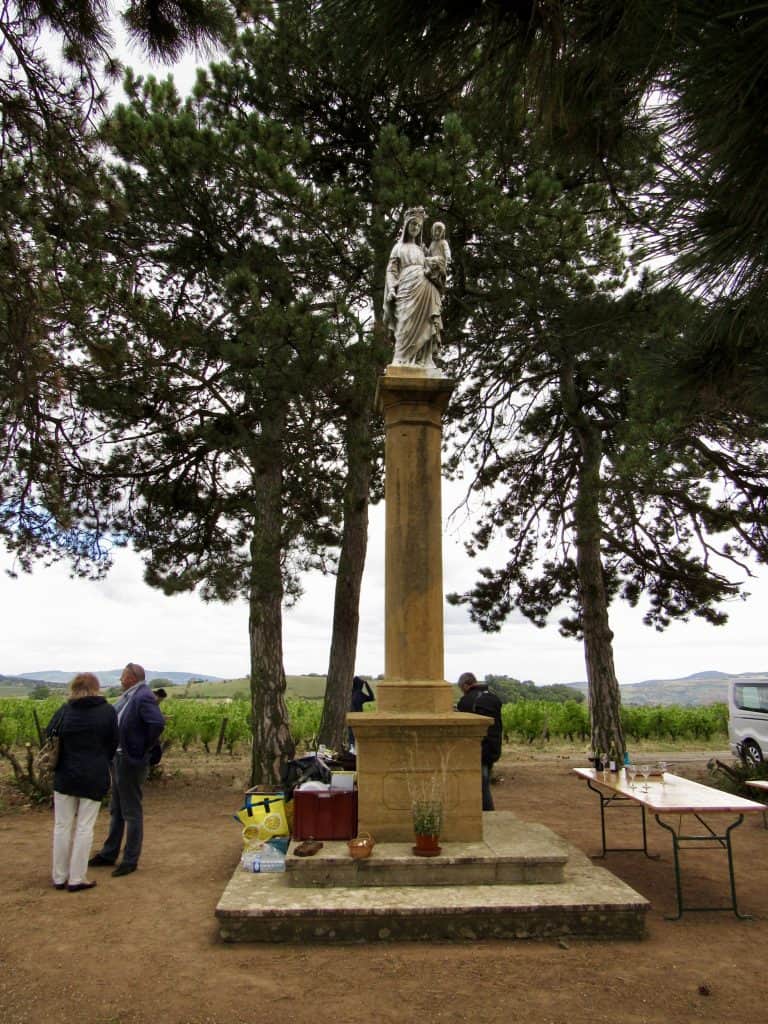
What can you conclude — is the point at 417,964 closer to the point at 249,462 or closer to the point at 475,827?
the point at 475,827

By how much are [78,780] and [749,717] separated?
42.7 feet

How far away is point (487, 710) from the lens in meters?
8.14

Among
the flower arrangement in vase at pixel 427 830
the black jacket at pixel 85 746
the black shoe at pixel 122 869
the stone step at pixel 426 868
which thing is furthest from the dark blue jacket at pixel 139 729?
the flower arrangement in vase at pixel 427 830

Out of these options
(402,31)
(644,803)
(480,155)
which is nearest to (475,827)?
(644,803)

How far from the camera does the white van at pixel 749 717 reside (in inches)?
575

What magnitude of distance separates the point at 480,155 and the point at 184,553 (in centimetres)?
747

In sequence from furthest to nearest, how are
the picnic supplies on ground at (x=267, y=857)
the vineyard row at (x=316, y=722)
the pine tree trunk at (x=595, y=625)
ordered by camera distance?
the vineyard row at (x=316, y=722) → the pine tree trunk at (x=595, y=625) → the picnic supplies on ground at (x=267, y=857)

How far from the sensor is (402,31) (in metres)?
2.95

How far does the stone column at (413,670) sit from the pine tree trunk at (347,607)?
16.9 feet

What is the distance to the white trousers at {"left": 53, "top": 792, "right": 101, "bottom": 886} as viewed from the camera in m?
6.34

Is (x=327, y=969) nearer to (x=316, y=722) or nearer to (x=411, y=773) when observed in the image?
(x=411, y=773)

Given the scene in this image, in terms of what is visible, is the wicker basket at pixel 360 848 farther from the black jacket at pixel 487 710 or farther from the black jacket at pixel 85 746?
the black jacket at pixel 487 710

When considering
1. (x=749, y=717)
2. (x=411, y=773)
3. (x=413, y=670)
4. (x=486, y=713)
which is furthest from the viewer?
(x=749, y=717)

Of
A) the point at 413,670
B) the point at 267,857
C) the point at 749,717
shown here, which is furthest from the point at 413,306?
the point at 749,717
